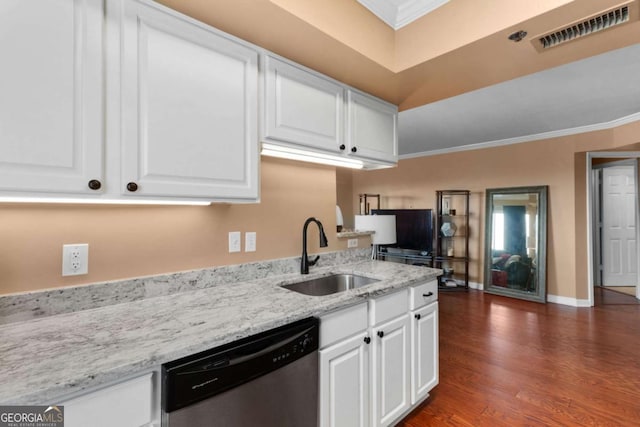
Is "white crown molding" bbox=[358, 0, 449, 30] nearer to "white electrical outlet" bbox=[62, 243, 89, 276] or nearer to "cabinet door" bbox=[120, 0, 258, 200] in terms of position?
"cabinet door" bbox=[120, 0, 258, 200]

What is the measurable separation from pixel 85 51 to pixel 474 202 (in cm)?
532

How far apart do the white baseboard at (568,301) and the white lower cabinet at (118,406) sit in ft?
17.0

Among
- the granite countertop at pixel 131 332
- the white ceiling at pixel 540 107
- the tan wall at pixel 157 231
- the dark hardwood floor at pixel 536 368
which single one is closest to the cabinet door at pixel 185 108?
the tan wall at pixel 157 231

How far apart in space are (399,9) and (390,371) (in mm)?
2085

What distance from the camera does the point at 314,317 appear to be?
1292 mm

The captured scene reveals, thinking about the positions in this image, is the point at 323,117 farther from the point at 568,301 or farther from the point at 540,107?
the point at 568,301

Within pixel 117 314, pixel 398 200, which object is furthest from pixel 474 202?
pixel 117 314

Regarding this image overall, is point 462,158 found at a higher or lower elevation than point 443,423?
higher

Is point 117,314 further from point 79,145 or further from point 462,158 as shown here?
point 462,158

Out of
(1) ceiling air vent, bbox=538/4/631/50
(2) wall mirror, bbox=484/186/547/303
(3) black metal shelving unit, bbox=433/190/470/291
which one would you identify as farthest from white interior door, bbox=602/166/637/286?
(1) ceiling air vent, bbox=538/4/631/50

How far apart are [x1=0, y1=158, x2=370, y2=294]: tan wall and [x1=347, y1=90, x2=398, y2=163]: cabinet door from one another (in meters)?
0.37

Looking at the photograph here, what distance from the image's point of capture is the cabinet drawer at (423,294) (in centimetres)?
182

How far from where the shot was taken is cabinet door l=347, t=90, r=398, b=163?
1.90 m

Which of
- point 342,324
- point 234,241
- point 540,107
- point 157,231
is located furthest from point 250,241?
point 540,107
